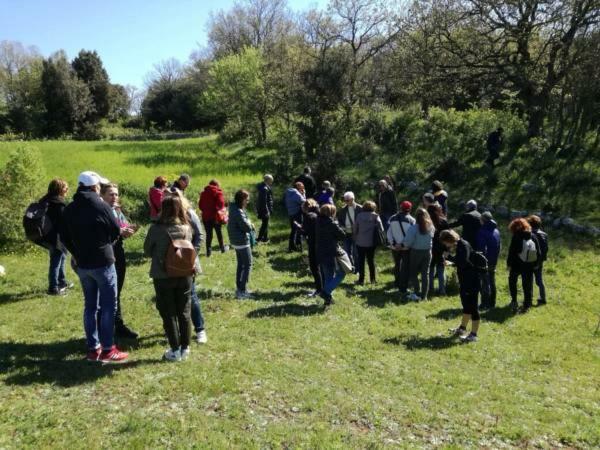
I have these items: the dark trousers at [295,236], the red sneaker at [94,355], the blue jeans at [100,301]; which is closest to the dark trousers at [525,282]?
the dark trousers at [295,236]

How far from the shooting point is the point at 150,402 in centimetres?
574

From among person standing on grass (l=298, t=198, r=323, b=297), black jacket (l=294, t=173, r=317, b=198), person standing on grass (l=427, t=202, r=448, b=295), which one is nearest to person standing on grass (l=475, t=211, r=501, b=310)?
person standing on grass (l=427, t=202, r=448, b=295)

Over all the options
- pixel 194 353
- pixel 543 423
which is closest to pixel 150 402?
pixel 194 353

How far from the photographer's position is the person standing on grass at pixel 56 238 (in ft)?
29.0

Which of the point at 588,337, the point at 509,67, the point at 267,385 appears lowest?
the point at 588,337

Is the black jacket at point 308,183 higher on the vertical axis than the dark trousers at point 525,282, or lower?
higher

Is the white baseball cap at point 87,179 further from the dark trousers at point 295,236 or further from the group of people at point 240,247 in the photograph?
the dark trousers at point 295,236

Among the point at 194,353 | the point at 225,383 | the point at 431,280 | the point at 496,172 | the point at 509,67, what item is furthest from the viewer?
the point at 509,67

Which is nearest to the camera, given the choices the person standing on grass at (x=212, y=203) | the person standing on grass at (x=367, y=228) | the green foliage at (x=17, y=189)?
the person standing on grass at (x=367, y=228)

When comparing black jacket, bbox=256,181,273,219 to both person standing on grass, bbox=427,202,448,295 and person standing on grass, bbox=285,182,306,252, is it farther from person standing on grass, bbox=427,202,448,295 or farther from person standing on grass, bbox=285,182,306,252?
person standing on grass, bbox=427,202,448,295

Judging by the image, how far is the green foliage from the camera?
1412 centimetres

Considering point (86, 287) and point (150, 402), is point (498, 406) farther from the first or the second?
point (86, 287)

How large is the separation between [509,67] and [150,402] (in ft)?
73.9

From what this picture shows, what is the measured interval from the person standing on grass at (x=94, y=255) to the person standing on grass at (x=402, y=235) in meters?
6.14
